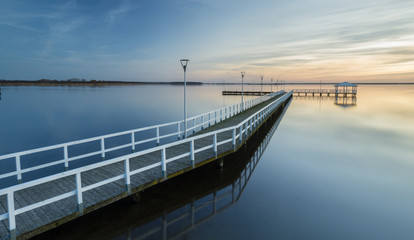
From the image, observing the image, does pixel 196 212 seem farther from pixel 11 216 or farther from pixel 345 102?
pixel 345 102

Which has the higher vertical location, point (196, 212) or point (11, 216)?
point (11, 216)

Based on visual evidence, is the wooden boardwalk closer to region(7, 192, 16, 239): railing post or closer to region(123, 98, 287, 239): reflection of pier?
region(7, 192, 16, 239): railing post

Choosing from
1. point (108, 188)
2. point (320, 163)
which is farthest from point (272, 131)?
point (108, 188)

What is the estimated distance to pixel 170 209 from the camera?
20.2 feet

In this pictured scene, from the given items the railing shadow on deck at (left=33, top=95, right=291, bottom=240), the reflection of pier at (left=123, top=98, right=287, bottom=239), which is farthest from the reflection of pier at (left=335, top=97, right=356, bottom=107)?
the reflection of pier at (left=123, top=98, right=287, bottom=239)

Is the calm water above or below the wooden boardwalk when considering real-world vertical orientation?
below

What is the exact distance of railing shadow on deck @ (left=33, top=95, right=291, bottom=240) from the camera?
5.12m

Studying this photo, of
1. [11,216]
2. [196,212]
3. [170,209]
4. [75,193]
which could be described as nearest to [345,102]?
[196,212]

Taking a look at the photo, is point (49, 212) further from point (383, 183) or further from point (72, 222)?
point (383, 183)

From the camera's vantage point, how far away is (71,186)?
5766mm

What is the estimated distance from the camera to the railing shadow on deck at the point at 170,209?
16.8 ft

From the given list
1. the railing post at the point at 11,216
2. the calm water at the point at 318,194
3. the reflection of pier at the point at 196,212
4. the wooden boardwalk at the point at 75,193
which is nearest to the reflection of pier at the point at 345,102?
the calm water at the point at 318,194

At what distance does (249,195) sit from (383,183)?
5061 mm

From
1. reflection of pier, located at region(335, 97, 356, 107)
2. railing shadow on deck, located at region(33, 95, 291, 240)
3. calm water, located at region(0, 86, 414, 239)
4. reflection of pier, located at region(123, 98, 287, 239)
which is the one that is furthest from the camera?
reflection of pier, located at region(335, 97, 356, 107)
